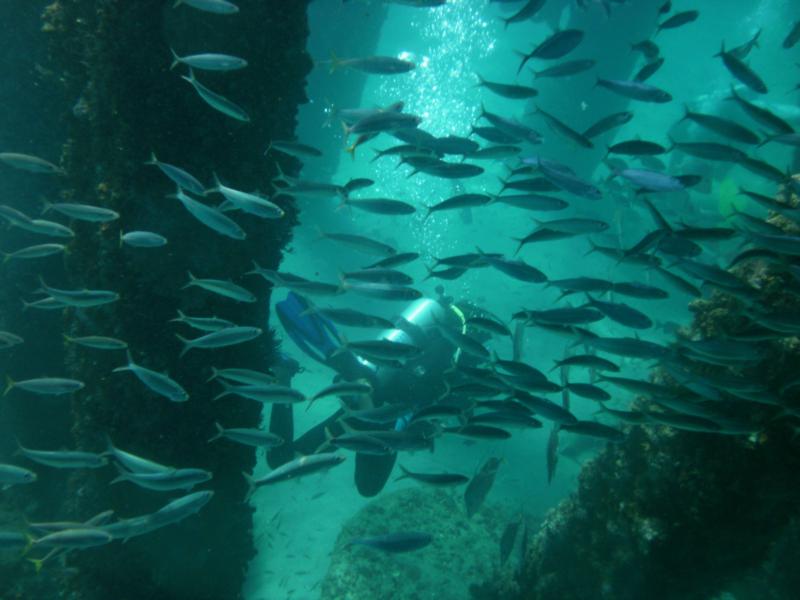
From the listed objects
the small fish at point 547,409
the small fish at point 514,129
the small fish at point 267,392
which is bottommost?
the small fish at point 267,392

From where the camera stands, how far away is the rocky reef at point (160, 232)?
426 centimetres

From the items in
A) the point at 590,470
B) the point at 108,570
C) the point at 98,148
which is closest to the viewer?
the point at 98,148

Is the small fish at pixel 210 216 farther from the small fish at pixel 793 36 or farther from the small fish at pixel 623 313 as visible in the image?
the small fish at pixel 793 36

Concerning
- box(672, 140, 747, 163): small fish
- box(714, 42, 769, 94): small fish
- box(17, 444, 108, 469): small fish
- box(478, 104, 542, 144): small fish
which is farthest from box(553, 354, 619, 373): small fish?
box(17, 444, 108, 469): small fish

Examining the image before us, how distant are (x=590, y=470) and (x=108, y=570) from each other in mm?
6063

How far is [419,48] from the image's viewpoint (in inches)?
2014

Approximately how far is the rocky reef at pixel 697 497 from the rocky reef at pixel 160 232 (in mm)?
4595

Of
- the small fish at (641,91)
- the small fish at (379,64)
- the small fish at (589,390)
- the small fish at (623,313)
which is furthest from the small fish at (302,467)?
the small fish at (641,91)

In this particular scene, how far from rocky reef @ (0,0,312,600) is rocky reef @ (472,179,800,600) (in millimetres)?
4595

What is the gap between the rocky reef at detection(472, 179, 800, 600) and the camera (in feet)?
14.4

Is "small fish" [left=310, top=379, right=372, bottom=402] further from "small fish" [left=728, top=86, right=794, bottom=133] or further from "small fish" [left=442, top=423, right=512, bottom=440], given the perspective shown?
"small fish" [left=728, top=86, right=794, bottom=133]

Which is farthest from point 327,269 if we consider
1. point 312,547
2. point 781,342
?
point 781,342

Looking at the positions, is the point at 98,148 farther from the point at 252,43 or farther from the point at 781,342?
the point at 781,342

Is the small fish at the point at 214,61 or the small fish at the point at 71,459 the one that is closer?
the small fish at the point at 214,61
